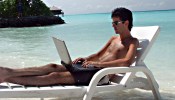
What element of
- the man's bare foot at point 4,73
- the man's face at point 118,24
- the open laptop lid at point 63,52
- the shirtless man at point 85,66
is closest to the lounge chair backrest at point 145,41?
the shirtless man at point 85,66

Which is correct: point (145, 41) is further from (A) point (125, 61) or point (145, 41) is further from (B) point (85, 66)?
(B) point (85, 66)

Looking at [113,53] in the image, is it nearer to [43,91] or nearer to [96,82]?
[96,82]

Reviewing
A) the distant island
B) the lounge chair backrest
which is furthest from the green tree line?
the lounge chair backrest

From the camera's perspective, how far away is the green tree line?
58.0 meters

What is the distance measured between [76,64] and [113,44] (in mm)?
523

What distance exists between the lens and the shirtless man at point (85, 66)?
3896 mm

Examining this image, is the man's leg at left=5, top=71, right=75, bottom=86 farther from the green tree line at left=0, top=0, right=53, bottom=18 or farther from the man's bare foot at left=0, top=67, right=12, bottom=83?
the green tree line at left=0, top=0, right=53, bottom=18

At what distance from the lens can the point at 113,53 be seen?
4.40 meters

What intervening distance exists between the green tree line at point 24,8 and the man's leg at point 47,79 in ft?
181

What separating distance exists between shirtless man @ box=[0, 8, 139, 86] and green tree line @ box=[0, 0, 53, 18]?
54.9 m

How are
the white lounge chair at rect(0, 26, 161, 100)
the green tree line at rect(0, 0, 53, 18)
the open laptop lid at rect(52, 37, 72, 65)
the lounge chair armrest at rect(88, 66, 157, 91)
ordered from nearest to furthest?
the white lounge chair at rect(0, 26, 161, 100)
the lounge chair armrest at rect(88, 66, 157, 91)
the open laptop lid at rect(52, 37, 72, 65)
the green tree line at rect(0, 0, 53, 18)

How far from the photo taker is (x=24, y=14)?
2397 inches

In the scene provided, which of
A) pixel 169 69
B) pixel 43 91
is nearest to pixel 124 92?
pixel 43 91

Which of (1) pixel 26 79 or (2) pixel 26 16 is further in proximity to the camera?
(2) pixel 26 16
